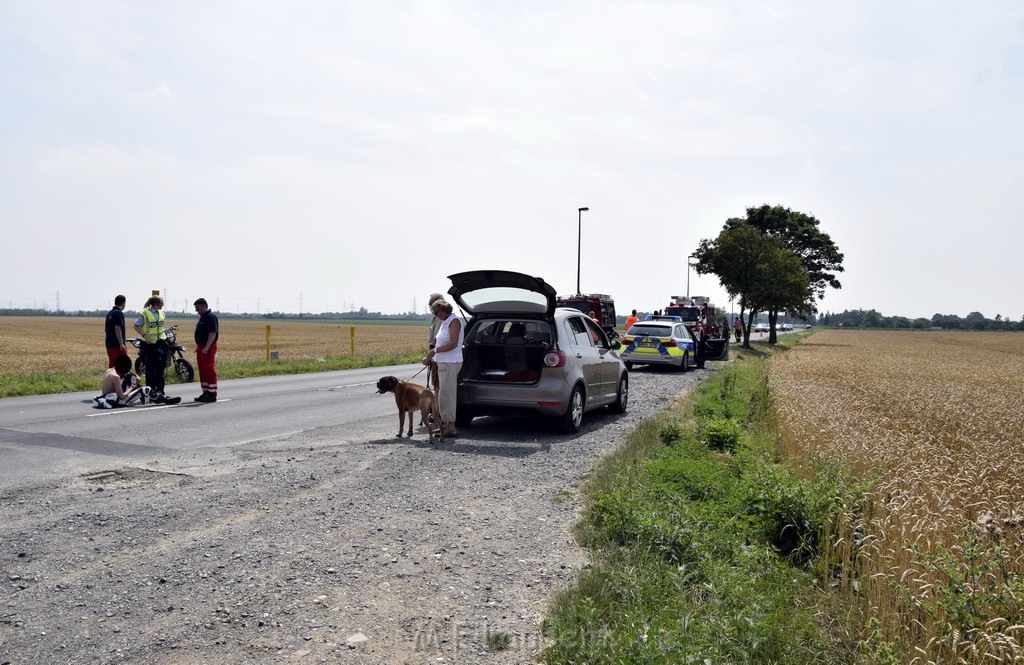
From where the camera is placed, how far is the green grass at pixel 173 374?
54.2 feet

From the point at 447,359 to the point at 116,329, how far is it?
7.22 meters

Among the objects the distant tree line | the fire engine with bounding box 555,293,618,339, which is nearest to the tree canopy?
the fire engine with bounding box 555,293,618,339

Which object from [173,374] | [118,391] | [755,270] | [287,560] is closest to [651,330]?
[173,374]

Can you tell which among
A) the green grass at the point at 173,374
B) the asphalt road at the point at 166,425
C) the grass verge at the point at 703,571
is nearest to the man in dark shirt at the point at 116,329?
the asphalt road at the point at 166,425

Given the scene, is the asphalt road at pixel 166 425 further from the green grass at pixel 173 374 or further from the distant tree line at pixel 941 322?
the distant tree line at pixel 941 322

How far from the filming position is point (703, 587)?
4.17m

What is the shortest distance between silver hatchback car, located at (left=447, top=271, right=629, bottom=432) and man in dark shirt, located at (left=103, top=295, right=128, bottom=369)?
6673mm

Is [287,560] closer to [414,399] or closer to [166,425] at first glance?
[414,399]

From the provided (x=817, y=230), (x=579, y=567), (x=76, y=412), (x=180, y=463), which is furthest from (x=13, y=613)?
(x=817, y=230)

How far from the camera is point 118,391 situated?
1338 centimetres

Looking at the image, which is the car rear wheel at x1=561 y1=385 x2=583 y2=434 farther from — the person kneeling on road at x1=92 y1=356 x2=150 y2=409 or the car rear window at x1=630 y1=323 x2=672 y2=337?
the car rear window at x1=630 y1=323 x2=672 y2=337

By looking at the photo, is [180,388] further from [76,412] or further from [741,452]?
[741,452]

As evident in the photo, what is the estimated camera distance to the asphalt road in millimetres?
8406

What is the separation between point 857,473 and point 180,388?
46.8 feet
